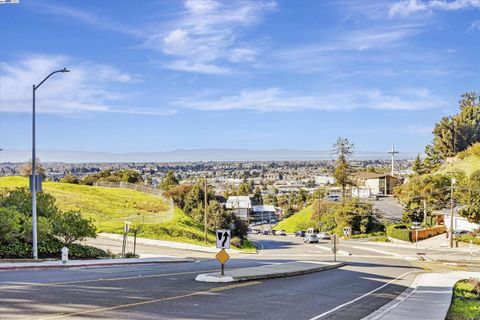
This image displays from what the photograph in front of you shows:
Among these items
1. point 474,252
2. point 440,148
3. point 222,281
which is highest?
point 440,148

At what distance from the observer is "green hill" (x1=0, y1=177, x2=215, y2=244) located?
188 feet

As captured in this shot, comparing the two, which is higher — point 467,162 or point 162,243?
point 467,162

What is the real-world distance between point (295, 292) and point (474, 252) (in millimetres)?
42348

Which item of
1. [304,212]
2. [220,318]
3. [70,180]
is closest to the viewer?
[220,318]

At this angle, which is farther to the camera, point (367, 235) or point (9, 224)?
point (367, 235)

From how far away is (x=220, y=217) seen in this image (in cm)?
7125

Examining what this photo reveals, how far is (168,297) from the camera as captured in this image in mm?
15523

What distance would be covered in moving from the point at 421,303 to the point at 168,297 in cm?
895

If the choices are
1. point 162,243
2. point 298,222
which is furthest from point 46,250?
point 298,222

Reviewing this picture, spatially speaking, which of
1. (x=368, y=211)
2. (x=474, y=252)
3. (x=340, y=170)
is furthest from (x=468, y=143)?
(x=474, y=252)

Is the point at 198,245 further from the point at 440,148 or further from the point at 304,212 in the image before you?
the point at 440,148

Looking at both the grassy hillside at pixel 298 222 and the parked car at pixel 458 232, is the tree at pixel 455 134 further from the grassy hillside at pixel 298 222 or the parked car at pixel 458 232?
the parked car at pixel 458 232

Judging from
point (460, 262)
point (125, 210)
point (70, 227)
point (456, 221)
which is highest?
point (70, 227)

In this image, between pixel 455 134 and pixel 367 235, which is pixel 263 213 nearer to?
pixel 455 134
